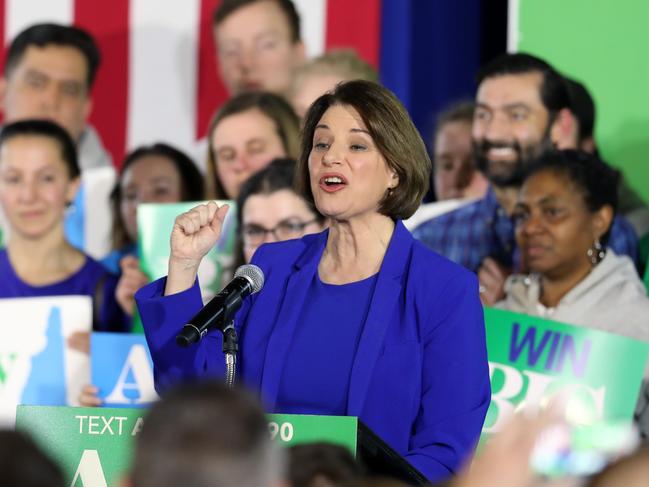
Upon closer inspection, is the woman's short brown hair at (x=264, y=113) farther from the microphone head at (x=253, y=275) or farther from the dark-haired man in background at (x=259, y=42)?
the microphone head at (x=253, y=275)

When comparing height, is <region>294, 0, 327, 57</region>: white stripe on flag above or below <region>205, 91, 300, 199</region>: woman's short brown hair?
above

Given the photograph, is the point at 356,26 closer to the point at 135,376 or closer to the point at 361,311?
the point at 135,376

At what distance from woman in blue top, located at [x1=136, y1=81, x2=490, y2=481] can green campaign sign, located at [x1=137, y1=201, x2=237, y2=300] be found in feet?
5.31

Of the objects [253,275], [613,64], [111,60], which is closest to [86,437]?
[253,275]

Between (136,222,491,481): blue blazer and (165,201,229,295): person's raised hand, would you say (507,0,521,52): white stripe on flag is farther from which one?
(165,201,229,295): person's raised hand

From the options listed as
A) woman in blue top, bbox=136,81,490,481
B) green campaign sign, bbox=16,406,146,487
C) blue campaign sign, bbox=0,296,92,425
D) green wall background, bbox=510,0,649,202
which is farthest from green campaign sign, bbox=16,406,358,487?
green wall background, bbox=510,0,649,202

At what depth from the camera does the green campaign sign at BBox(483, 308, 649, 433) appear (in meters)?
3.96

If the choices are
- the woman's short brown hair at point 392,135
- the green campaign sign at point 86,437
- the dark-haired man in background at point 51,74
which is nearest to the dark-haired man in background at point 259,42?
the dark-haired man in background at point 51,74

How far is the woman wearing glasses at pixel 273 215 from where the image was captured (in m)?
4.38

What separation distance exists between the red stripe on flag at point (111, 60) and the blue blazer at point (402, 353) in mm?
3733

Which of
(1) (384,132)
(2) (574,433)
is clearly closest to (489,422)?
(2) (574,433)

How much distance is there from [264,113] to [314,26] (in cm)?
123

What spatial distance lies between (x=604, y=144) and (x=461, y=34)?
1236 mm

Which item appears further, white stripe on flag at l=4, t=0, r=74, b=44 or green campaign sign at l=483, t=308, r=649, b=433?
white stripe on flag at l=4, t=0, r=74, b=44
